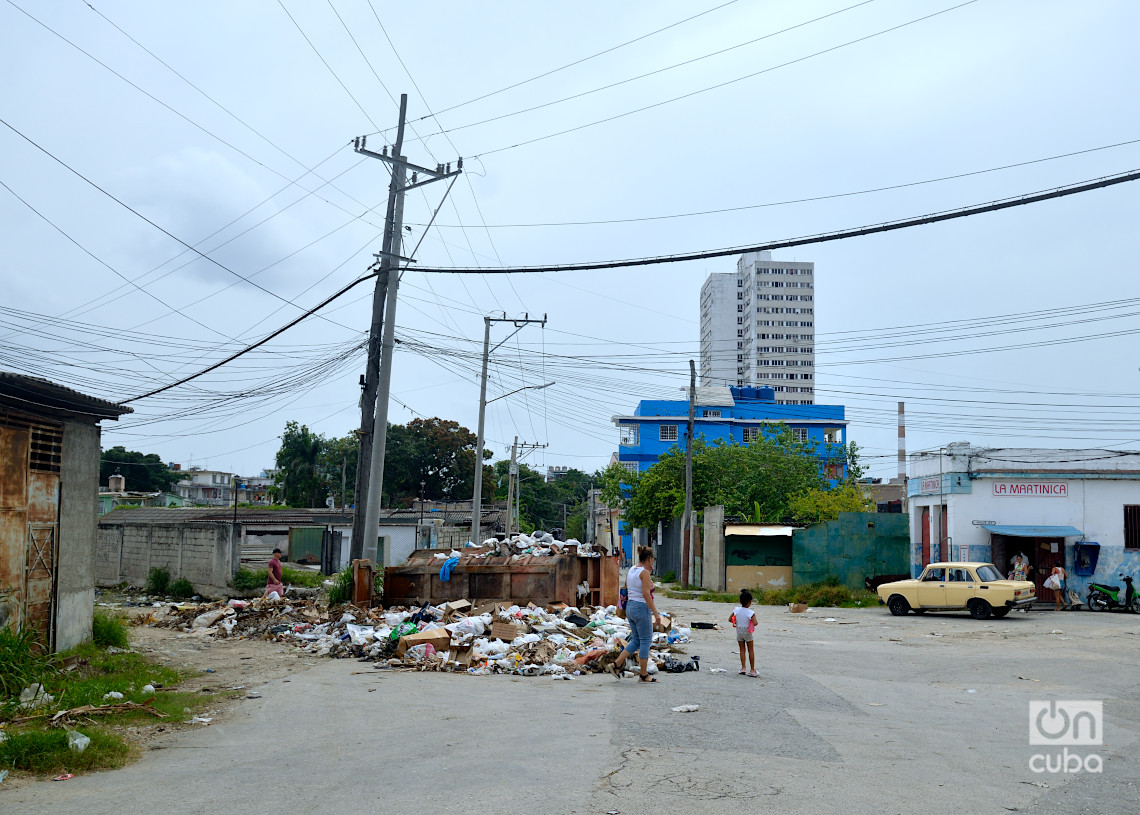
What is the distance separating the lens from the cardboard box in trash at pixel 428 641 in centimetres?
1341

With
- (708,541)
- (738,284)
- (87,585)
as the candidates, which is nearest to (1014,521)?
(708,541)

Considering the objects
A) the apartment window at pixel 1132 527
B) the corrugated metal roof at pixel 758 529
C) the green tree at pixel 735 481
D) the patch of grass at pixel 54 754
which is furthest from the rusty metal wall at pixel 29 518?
the green tree at pixel 735 481

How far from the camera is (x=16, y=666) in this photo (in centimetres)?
997

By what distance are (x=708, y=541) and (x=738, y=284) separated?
10894 centimetres

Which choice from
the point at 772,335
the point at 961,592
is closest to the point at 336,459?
the point at 961,592

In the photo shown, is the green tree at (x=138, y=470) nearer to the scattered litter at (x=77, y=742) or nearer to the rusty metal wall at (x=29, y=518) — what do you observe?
the rusty metal wall at (x=29, y=518)

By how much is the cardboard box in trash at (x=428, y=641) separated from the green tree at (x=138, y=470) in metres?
67.6

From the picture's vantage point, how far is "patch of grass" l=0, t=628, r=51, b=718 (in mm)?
9680

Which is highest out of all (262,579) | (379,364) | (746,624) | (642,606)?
(379,364)

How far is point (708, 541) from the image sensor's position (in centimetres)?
3816

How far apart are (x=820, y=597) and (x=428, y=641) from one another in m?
18.6

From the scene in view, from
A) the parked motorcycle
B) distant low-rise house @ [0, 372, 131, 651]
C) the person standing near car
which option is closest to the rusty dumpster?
distant low-rise house @ [0, 372, 131, 651]

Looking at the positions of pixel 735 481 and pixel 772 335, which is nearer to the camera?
pixel 735 481

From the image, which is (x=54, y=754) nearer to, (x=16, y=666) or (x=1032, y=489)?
(x=16, y=666)
